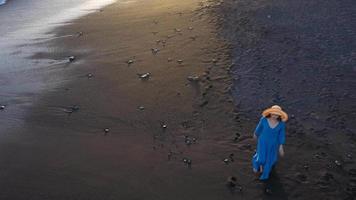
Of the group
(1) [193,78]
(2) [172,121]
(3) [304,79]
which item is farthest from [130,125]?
(3) [304,79]

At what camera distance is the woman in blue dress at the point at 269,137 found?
6371 mm

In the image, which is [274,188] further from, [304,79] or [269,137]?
[304,79]

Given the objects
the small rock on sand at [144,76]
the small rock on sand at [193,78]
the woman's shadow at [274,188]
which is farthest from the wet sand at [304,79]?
the small rock on sand at [144,76]

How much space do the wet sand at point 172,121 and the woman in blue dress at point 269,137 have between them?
0.94 ft

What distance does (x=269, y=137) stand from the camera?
6535 millimetres

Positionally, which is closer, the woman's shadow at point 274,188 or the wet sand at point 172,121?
the woman's shadow at point 274,188

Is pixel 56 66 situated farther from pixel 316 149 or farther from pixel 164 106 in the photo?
pixel 316 149

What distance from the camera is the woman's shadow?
6.63 metres

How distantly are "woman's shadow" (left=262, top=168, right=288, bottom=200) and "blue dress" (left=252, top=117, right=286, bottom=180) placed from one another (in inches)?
4.5

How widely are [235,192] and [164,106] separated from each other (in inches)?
123

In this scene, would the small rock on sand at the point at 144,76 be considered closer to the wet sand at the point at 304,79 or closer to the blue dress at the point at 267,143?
the wet sand at the point at 304,79

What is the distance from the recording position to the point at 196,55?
11.6 m

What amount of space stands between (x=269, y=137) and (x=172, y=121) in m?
2.67

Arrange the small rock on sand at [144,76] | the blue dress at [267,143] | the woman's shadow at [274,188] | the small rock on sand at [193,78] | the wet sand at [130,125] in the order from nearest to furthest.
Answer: the blue dress at [267,143], the woman's shadow at [274,188], the wet sand at [130,125], the small rock on sand at [193,78], the small rock on sand at [144,76]
